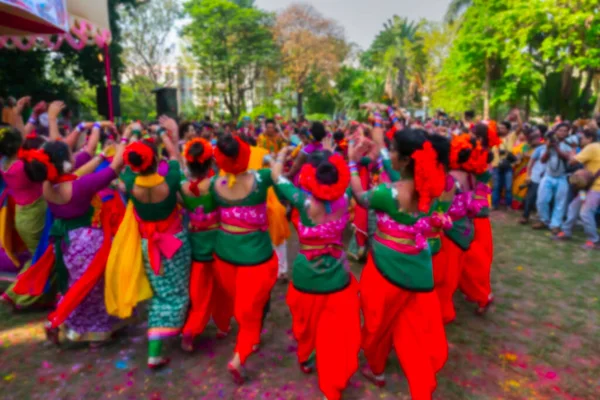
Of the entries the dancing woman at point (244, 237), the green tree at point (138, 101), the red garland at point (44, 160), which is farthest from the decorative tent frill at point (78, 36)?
the green tree at point (138, 101)

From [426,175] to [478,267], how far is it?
1.93 m

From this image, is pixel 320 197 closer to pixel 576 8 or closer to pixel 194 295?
pixel 194 295

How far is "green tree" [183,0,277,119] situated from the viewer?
2775 cm

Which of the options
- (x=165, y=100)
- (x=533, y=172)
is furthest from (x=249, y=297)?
(x=533, y=172)

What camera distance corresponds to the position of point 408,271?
276 centimetres

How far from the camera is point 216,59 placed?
29.0m

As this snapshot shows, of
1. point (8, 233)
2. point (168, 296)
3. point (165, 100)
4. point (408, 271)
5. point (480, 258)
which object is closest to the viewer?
point (408, 271)

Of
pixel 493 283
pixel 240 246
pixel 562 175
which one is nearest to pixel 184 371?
pixel 240 246

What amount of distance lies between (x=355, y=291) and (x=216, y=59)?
2859cm

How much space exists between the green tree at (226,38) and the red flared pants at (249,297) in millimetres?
27213

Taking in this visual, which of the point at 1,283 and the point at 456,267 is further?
the point at 1,283

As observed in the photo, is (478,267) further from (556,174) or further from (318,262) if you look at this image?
(556,174)

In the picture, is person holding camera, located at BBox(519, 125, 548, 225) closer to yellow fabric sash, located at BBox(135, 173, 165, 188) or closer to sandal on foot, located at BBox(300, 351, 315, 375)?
sandal on foot, located at BBox(300, 351, 315, 375)

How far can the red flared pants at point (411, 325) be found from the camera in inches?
109
